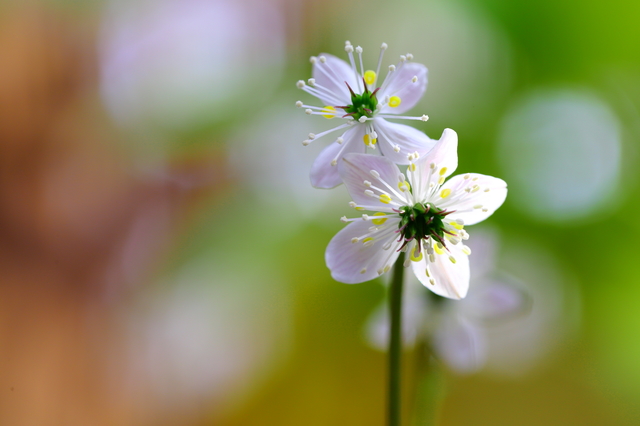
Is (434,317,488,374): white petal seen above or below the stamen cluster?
below

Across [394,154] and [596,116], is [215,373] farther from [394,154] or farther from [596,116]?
[596,116]

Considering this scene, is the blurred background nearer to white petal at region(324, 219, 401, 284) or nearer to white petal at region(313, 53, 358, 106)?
white petal at region(313, 53, 358, 106)

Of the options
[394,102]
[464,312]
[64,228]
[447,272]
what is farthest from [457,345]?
[64,228]

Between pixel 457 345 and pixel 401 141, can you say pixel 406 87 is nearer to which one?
pixel 401 141

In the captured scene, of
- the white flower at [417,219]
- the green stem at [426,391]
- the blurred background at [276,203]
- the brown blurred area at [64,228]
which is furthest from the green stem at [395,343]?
the brown blurred area at [64,228]

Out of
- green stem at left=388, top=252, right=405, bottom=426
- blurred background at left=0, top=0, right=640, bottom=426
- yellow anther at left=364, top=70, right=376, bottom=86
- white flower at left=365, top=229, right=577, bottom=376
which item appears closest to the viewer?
green stem at left=388, top=252, right=405, bottom=426

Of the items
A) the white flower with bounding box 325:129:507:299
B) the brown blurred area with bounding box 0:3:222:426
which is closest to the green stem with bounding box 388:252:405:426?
the white flower with bounding box 325:129:507:299

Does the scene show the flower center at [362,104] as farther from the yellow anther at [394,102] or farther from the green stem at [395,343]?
the green stem at [395,343]
